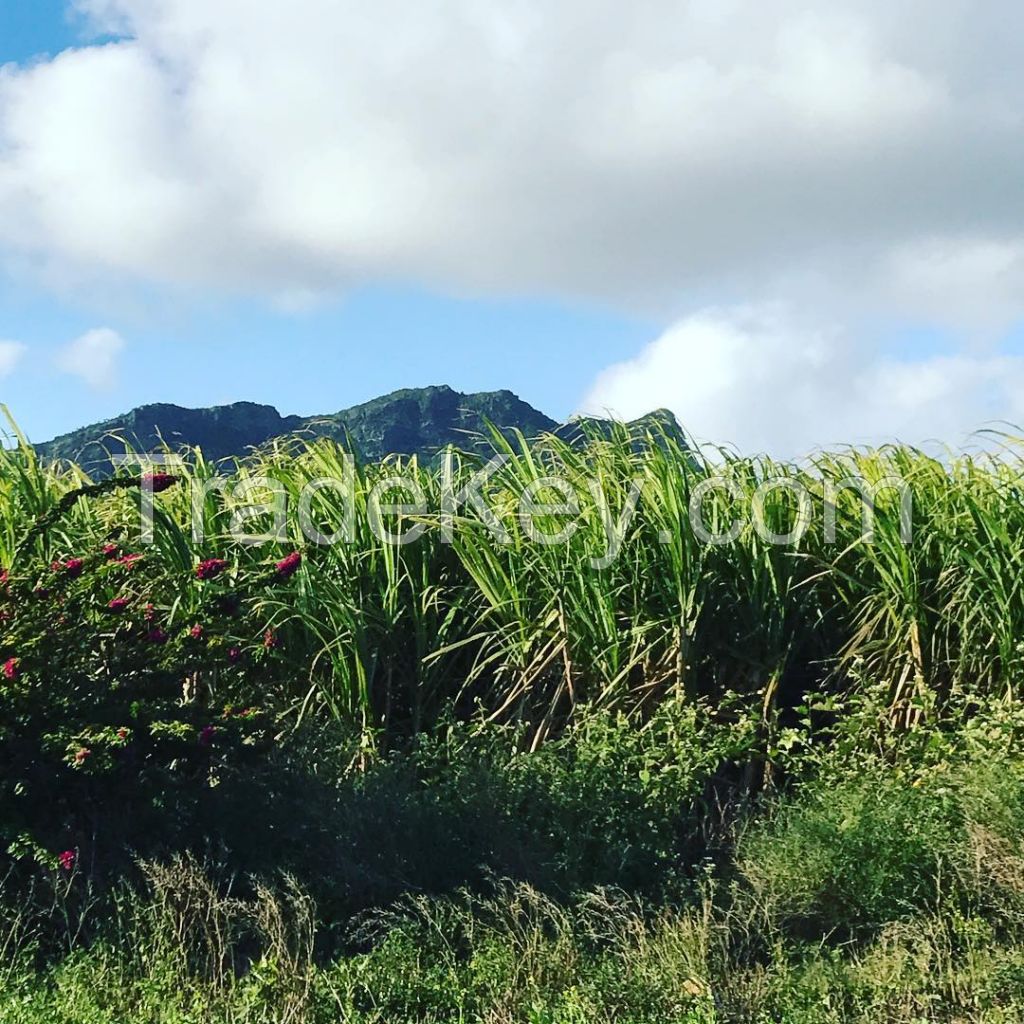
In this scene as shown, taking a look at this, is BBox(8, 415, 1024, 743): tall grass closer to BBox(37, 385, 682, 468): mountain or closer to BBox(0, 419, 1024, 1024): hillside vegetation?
BBox(0, 419, 1024, 1024): hillside vegetation

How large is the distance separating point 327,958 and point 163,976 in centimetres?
65

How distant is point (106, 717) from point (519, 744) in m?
2.16

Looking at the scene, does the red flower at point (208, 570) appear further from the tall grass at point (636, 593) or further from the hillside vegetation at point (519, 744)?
the tall grass at point (636, 593)

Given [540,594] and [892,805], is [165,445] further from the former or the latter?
[892,805]

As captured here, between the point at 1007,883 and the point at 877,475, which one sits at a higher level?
the point at 877,475

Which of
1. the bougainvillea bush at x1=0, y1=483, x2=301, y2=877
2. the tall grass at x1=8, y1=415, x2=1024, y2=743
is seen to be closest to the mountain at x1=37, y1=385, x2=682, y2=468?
the tall grass at x1=8, y1=415, x2=1024, y2=743

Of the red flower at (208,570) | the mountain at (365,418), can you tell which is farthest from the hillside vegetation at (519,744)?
the mountain at (365,418)

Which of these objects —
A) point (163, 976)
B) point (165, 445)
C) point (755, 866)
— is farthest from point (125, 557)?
point (755, 866)

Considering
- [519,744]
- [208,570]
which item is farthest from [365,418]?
[208,570]

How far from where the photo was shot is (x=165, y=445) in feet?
25.1

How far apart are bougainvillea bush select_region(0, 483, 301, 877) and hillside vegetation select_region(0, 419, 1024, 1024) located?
0.05ft

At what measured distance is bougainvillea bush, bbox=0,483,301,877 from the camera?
4.82m

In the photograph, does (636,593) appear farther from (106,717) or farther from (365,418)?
(365,418)

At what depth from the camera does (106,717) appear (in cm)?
499
